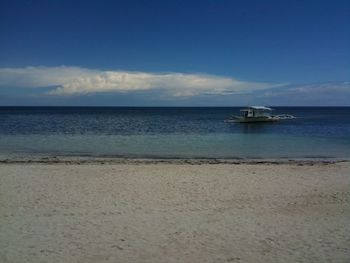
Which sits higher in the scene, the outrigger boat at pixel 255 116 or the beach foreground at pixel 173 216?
the outrigger boat at pixel 255 116

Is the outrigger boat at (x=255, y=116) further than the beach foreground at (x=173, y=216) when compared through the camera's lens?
Yes

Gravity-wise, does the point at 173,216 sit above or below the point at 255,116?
below

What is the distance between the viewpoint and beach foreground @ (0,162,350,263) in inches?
271

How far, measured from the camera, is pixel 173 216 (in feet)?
29.6

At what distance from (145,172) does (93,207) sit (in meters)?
5.41

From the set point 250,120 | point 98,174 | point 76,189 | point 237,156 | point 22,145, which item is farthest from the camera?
point 250,120

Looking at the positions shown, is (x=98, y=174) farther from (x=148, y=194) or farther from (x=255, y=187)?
(x=255, y=187)

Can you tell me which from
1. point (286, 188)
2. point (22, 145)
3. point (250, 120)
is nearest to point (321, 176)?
point (286, 188)

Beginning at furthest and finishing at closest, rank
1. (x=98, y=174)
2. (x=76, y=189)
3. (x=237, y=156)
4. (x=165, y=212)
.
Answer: (x=237, y=156), (x=98, y=174), (x=76, y=189), (x=165, y=212)

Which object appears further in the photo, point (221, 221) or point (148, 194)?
point (148, 194)

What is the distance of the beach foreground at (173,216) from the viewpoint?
271 inches

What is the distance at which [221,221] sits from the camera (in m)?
8.66

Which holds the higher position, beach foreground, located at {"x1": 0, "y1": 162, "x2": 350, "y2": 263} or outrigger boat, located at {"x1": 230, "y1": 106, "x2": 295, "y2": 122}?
outrigger boat, located at {"x1": 230, "y1": 106, "x2": 295, "y2": 122}

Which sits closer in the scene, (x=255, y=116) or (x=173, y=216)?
(x=173, y=216)
